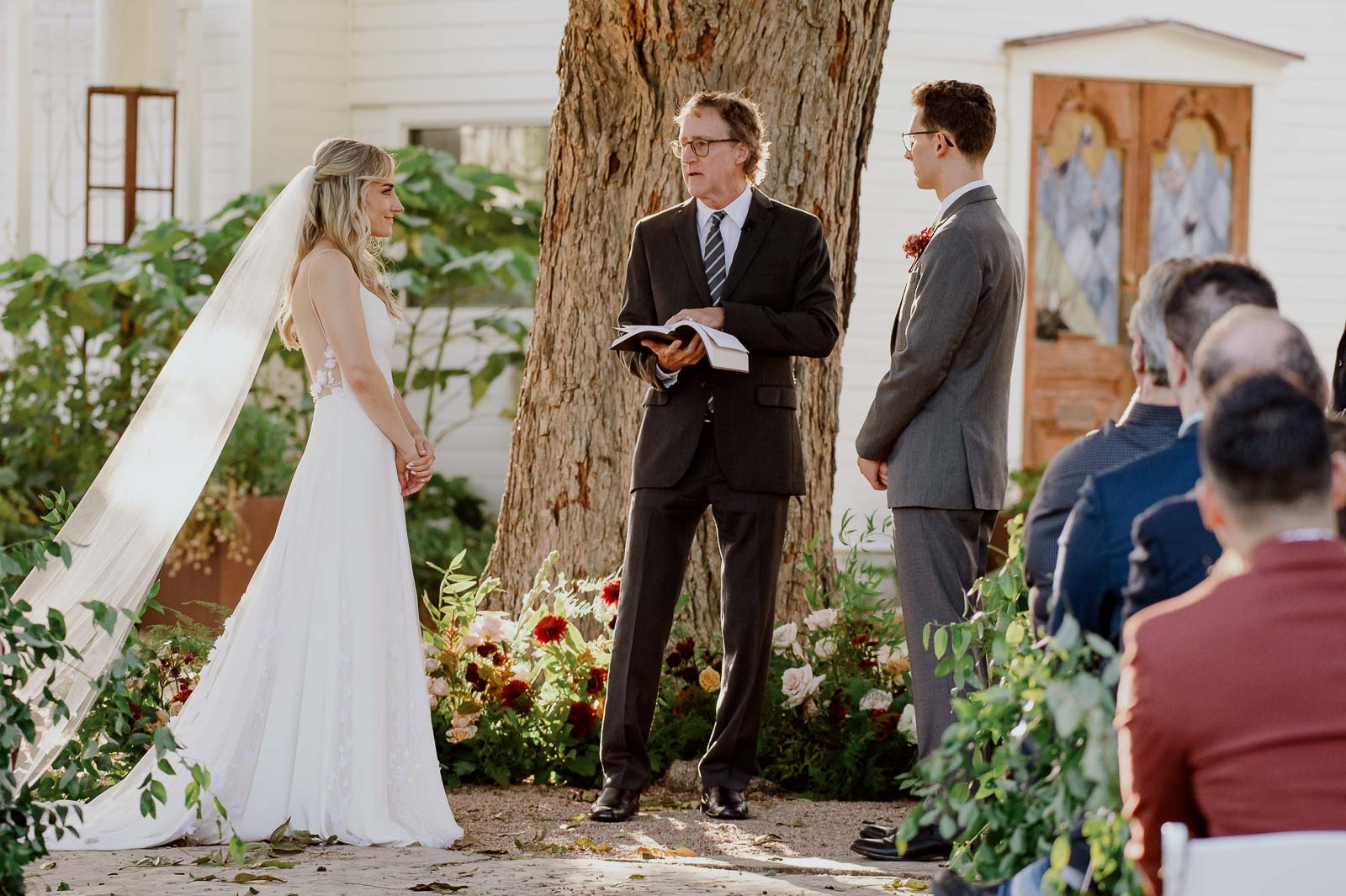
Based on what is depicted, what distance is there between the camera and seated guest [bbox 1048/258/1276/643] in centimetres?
268

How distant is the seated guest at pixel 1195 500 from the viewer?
2354mm

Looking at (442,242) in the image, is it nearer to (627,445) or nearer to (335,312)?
(627,445)

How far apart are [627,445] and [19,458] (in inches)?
186

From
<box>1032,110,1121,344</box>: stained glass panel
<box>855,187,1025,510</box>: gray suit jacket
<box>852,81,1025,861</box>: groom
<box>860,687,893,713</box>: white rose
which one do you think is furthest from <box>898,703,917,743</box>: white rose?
<box>1032,110,1121,344</box>: stained glass panel

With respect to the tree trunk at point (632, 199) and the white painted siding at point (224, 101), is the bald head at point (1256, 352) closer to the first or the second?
the tree trunk at point (632, 199)

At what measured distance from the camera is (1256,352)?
7.73ft

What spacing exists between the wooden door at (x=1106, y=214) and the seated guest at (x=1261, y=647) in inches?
318

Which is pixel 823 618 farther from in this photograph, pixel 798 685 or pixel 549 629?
pixel 549 629

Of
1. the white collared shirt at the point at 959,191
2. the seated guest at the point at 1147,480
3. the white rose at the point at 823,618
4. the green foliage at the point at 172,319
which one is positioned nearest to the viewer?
the seated guest at the point at 1147,480

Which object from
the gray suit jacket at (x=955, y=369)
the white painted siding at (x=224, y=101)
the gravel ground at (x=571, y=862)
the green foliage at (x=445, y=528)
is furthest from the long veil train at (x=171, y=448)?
the white painted siding at (x=224, y=101)

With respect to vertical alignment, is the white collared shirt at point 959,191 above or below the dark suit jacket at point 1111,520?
above

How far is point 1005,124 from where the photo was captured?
9969 millimetres

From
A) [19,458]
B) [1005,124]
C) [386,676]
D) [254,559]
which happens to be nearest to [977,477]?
[386,676]

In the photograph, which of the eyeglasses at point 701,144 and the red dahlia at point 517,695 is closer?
the eyeglasses at point 701,144
